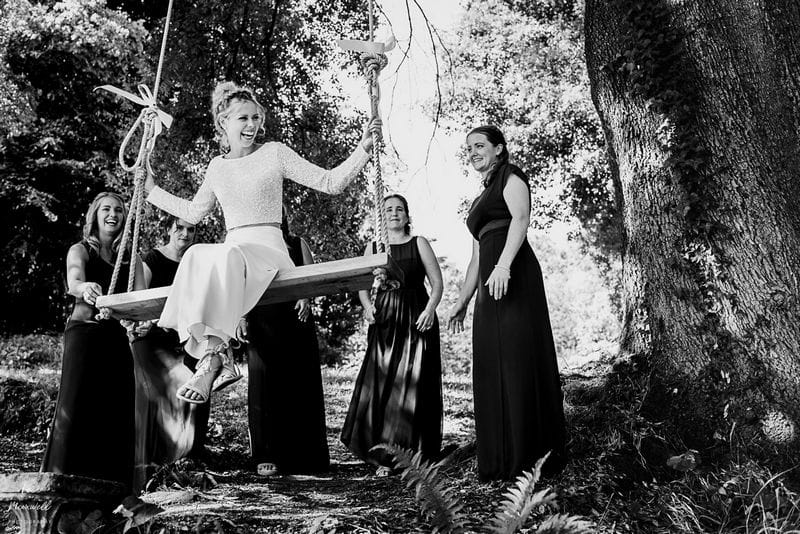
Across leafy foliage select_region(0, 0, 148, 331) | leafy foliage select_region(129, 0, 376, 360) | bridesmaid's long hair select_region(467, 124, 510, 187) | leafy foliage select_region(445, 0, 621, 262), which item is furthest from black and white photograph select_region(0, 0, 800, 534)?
leafy foliage select_region(445, 0, 621, 262)

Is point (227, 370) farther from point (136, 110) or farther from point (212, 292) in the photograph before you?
point (136, 110)

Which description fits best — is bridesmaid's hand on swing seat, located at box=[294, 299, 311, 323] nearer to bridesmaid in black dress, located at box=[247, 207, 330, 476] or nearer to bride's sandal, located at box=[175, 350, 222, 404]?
bridesmaid in black dress, located at box=[247, 207, 330, 476]

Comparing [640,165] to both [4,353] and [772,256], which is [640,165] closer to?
[772,256]

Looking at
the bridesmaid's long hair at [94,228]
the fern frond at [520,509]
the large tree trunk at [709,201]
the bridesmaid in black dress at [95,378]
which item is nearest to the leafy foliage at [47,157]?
the bridesmaid's long hair at [94,228]

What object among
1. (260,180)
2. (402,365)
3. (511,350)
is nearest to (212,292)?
(260,180)

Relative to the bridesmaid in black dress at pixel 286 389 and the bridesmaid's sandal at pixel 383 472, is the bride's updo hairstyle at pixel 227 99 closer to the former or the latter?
the bridesmaid in black dress at pixel 286 389

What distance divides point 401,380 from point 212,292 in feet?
7.91

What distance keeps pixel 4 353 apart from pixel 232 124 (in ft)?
39.5

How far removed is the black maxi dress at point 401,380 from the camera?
21.1ft

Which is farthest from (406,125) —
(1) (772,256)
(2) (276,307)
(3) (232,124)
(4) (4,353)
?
(4) (4,353)

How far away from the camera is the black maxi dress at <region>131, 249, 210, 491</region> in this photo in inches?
245

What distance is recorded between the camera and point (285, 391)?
6363 mm

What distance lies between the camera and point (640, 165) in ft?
18.4

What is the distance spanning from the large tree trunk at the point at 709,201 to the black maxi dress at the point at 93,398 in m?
3.50
